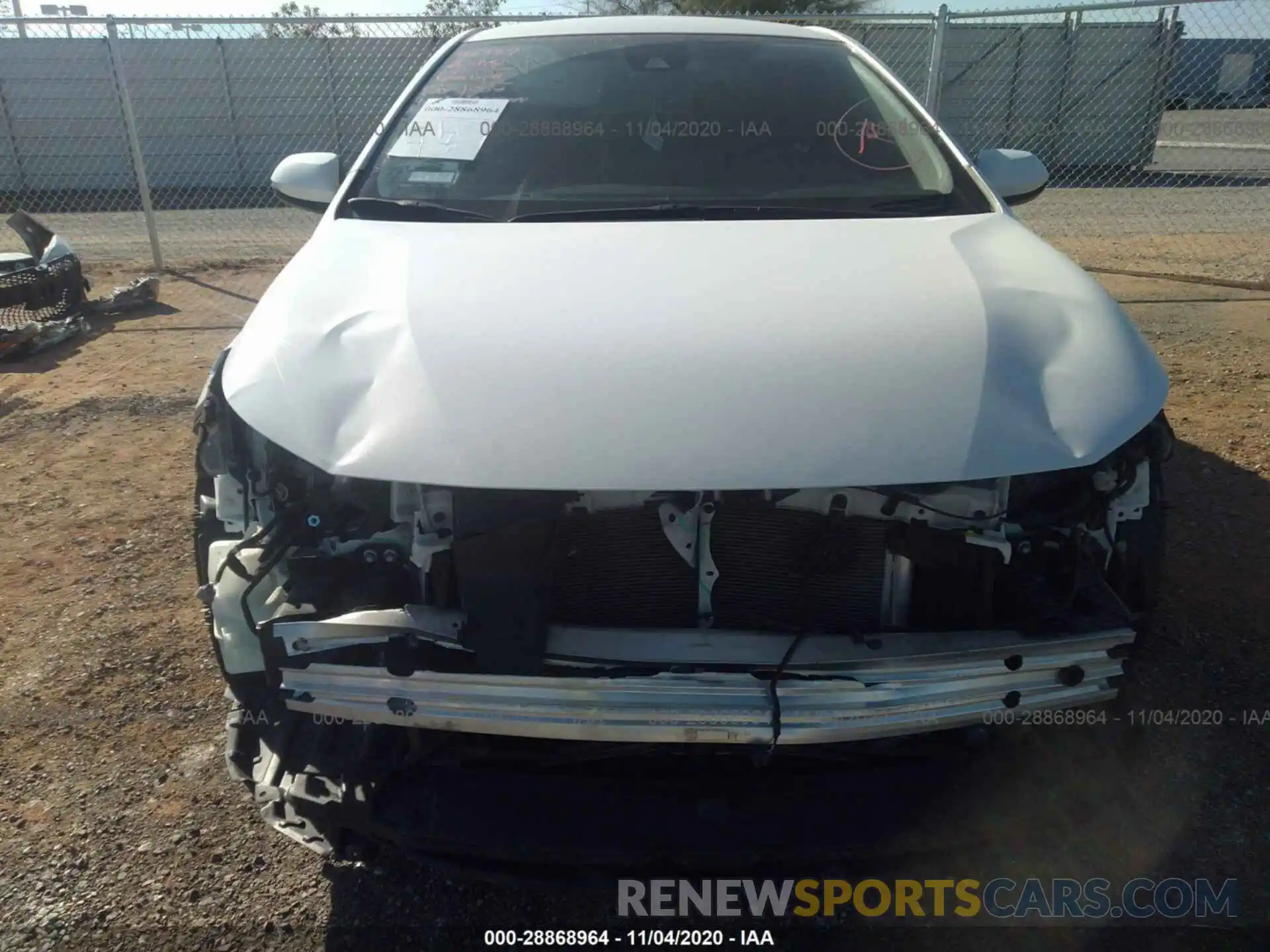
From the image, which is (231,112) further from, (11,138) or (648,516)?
(648,516)

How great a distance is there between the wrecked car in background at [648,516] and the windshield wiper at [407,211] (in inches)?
13.1

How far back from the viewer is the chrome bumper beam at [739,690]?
1.56m

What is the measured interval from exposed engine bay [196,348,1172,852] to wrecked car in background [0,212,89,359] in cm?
488

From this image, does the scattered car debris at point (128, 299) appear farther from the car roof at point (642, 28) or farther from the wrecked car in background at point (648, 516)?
the wrecked car in background at point (648, 516)

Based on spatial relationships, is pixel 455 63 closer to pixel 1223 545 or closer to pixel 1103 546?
pixel 1103 546

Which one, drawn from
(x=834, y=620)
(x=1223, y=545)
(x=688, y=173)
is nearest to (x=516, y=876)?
(x=834, y=620)

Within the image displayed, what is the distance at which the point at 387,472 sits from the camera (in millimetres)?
1602

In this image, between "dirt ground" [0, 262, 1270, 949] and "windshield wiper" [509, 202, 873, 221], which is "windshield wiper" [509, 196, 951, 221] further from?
"dirt ground" [0, 262, 1270, 949]

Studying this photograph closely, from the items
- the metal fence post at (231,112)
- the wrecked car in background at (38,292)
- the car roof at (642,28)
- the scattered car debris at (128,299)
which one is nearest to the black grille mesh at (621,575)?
the car roof at (642,28)

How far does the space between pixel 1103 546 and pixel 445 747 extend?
54.0 inches

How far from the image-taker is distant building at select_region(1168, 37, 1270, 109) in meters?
13.5

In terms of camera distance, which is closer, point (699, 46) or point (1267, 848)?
point (1267, 848)

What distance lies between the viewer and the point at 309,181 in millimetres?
3045

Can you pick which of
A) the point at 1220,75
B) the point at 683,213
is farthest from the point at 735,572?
the point at 1220,75
